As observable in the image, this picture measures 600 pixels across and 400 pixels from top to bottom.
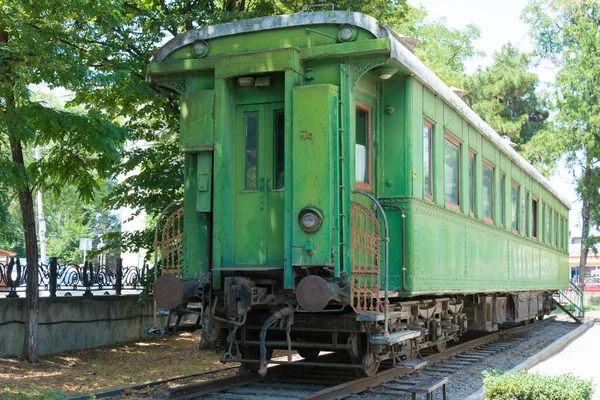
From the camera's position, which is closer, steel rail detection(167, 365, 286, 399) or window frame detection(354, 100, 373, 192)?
steel rail detection(167, 365, 286, 399)

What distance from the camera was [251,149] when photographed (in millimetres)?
8438

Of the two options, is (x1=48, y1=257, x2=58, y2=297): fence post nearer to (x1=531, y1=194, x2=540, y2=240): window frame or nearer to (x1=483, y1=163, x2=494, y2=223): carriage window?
(x1=483, y1=163, x2=494, y2=223): carriage window

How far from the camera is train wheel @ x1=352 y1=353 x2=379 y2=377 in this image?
838cm

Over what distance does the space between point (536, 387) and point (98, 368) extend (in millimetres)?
7408

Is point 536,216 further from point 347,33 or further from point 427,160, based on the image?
point 347,33

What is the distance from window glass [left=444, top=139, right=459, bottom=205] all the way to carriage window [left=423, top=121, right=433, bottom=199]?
2.12 feet

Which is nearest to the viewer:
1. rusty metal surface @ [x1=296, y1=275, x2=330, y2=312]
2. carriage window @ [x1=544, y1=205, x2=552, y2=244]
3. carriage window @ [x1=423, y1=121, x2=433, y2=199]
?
rusty metal surface @ [x1=296, y1=275, x2=330, y2=312]

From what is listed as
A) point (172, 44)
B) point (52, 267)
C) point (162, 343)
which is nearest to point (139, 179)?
point (52, 267)

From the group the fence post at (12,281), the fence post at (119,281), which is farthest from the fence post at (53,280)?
the fence post at (119,281)

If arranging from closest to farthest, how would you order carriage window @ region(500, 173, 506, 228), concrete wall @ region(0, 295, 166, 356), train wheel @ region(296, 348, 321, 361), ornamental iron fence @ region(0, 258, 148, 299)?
train wheel @ region(296, 348, 321, 361) → concrete wall @ region(0, 295, 166, 356) → carriage window @ region(500, 173, 506, 228) → ornamental iron fence @ region(0, 258, 148, 299)

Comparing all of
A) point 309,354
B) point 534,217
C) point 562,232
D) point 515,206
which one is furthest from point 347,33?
point 562,232

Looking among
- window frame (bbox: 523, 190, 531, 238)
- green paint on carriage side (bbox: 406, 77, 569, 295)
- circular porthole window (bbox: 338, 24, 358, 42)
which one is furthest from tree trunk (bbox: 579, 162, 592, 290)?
circular porthole window (bbox: 338, 24, 358, 42)

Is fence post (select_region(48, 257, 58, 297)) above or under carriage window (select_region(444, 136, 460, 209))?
under

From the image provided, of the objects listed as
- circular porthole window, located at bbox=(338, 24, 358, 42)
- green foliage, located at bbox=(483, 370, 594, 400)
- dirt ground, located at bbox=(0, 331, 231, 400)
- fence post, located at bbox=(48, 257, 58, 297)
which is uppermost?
circular porthole window, located at bbox=(338, 24, 358, 42)
